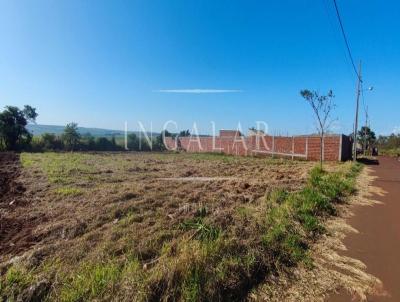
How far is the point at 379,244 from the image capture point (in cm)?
349

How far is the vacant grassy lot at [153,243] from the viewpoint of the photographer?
221 cm

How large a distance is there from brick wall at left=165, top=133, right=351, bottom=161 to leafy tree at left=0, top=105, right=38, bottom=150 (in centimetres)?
1753

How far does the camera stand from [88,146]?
104ft

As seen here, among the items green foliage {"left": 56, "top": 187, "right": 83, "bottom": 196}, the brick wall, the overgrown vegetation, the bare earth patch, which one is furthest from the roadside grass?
the overgrown vegetation

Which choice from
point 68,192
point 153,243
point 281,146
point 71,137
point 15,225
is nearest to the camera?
point 153,243

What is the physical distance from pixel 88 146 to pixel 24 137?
273 inches

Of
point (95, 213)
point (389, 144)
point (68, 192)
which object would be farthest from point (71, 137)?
point (389, 144)

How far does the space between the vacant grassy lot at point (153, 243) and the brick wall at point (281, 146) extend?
481 inches

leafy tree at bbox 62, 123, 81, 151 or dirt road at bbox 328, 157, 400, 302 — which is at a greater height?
leafy tree at bbox 62, 123, 81, 151

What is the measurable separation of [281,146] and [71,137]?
2242cm

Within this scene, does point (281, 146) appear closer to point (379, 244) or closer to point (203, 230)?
point (379, 244)

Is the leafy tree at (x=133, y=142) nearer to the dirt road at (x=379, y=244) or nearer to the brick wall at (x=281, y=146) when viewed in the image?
the brick wall at (x=281, y=146)

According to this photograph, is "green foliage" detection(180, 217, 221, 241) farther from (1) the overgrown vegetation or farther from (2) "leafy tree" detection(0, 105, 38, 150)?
(1) the overgrown vegetation

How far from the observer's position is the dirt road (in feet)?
8.27
